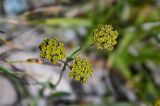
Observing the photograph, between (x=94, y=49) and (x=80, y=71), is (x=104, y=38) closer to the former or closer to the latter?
(x=80, y=71)

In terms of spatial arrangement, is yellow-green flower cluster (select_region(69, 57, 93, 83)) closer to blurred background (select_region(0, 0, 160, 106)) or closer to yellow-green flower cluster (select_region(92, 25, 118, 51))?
yellow-green flower cluster (select_region(92, 25, 118, 51))

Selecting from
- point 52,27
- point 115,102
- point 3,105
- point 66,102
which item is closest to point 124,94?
point 115,102

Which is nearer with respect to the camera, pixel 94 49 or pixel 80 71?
pixel 80 71

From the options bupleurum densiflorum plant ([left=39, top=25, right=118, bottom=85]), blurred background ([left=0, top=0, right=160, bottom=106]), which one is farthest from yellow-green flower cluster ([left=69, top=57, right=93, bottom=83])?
blurred background ([left=0, top=0, right=160, bottom=106])

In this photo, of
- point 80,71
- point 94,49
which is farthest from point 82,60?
point 94,49

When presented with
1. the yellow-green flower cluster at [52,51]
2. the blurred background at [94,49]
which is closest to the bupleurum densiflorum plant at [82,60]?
the yellow-green flower cluster at [52,51]

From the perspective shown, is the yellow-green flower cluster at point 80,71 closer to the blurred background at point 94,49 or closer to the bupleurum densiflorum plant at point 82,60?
the bupleurum densiflorum plant at point 82,60
